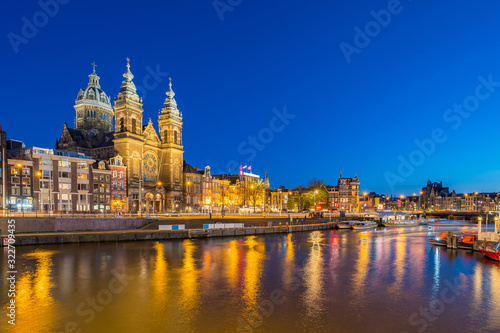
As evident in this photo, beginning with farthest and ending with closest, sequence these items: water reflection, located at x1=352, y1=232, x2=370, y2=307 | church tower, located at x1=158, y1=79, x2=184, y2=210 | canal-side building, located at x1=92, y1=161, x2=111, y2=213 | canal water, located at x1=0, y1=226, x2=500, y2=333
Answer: church tower, located at x1=158, y1=79, x2=184, y2=210
canal-side building, located at x1=92, y1=161, x2=111, y2=213
water reflection, located at x1=352, y1=232, x2=370, y2=307
canal water, located at x1=0, y1=226, x2=500, y2=333

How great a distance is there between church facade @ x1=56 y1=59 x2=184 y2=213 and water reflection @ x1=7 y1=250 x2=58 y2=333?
62.8 meters

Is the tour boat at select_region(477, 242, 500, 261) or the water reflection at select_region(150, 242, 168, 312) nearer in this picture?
the water reflection at select_region(150, 242, 168, 312)

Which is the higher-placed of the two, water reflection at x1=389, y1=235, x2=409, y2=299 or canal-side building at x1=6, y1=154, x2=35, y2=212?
canal-side building at x1=6, y1=154, x2=35, y2=212

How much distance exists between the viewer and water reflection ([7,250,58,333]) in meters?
16.5

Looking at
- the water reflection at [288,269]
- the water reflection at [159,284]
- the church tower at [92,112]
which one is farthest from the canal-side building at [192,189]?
the water reflection at [159,284]

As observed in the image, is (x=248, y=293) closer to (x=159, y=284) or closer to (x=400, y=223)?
(x=159, y=284)

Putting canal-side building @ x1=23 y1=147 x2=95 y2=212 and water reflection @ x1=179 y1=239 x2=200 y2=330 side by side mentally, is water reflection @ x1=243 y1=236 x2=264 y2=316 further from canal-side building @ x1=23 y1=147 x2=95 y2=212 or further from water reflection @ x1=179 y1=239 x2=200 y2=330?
canal-side building @ x1=23 y1=147 x2=95 y2=212

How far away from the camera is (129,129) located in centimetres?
9612

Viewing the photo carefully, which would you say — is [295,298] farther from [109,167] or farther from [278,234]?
[109,167]

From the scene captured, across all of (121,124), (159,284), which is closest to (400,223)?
(121,124)

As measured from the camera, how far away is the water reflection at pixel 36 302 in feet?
54.0

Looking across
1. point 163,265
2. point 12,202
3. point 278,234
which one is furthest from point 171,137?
point 163,265

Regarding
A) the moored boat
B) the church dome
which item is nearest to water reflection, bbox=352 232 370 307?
the moored boat

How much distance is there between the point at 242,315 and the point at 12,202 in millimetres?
72061
